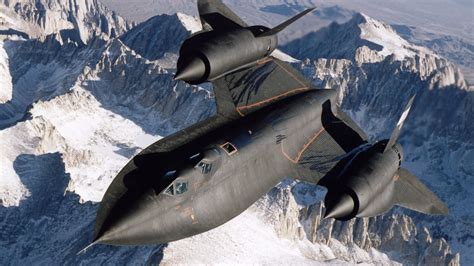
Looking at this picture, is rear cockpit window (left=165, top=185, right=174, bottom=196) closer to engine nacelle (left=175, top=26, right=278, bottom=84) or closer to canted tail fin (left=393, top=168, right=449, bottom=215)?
engine nacelle (left=175, top=26, right=278, bottom=84)

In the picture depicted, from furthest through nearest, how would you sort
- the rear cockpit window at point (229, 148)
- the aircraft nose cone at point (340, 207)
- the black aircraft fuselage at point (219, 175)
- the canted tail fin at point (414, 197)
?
the canted tail fin at point (414, 197), the rear cockpit window at point (229, 148), the aircraft nose cone at point (340, 207), the black aircraft fuselage at point (219, 175)

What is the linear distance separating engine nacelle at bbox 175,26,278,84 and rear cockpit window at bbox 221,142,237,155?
709 cm

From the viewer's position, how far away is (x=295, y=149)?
1658 inches

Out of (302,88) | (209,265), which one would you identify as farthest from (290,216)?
(302,88)

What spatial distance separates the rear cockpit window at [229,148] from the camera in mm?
35938

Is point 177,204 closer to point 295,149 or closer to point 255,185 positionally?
point 255,185

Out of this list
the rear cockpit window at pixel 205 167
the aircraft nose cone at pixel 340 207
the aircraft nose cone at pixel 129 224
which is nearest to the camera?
the aircraft nose cone at pixel 129 224

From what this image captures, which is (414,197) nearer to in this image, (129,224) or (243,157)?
(243,157)

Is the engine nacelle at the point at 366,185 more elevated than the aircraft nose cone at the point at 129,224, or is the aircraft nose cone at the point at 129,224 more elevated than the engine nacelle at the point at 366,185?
the aircraft nose cone at the point at 129,224

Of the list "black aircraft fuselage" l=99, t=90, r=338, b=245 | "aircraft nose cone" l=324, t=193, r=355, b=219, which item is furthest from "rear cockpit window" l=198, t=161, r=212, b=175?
"aircraft nose cone" l=324, t=193, r=355, b=219

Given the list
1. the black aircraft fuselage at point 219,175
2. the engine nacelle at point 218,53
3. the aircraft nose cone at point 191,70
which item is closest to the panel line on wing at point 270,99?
the black aircraft fuselage at point 219,175

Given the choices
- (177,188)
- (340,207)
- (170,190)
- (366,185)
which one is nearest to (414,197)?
(366,185)

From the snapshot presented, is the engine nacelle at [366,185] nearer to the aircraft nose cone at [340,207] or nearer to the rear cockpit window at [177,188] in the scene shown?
the aircraft nose cone at [340,207]

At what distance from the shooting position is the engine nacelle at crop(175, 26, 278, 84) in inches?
1630
